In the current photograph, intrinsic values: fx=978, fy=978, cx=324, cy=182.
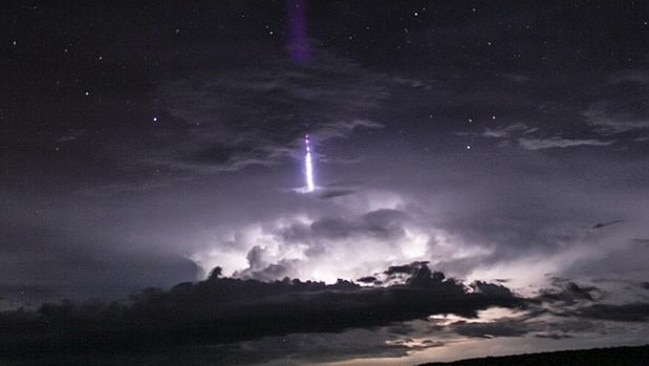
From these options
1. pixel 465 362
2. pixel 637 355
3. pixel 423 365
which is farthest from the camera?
pixel 423 365

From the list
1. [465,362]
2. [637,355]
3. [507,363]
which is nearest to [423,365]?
[465,362]

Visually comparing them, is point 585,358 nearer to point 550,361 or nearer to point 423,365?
point 550,361

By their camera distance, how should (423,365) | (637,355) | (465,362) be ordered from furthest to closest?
(423,365) < (465,362) < (637,355)

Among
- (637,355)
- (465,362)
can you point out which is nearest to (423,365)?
(465,362)

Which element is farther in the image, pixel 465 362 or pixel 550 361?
pixel 465 362

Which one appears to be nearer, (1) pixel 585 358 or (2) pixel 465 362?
(1) pixel 585 358

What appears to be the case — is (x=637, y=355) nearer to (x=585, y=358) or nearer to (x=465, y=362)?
(x=585, y=358)
